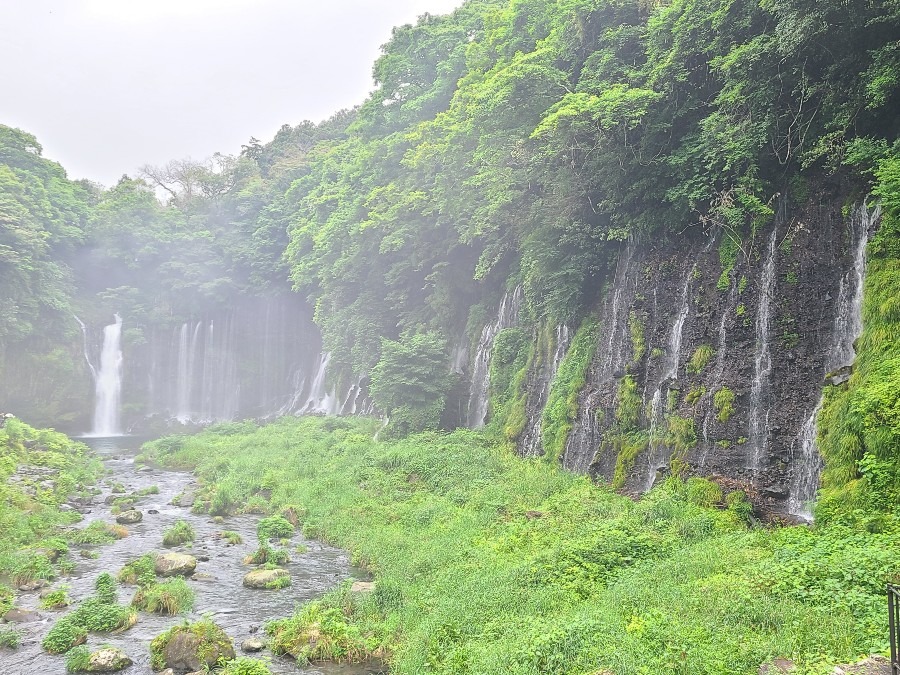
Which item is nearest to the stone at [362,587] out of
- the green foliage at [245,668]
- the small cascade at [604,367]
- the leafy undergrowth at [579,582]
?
the leafy undergrowth at [579,582]

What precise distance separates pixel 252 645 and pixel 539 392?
1262 cm

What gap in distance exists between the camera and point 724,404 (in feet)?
40.5

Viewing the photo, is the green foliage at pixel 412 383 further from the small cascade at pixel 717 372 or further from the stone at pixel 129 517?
the small cascade at pixel 717 372

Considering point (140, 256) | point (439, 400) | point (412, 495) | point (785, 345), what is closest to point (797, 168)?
point (785, 345)

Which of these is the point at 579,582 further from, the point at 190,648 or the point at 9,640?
the point at 9,640

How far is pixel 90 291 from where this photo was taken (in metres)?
43.2

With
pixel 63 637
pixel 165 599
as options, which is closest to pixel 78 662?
pixel 63 637

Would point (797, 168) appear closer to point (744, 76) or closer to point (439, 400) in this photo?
point (744, 76)

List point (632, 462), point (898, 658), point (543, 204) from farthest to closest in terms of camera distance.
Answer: point (543, 204) → point (632, 462) → point (898, 658)

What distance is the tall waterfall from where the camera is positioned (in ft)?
33.9

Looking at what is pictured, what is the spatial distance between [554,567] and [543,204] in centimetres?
1179

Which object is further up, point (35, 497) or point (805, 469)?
point (805, 469)

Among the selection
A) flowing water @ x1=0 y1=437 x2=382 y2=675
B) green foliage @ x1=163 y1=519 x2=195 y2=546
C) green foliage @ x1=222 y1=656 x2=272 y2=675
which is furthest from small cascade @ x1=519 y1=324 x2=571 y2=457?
green foliage @ x1=222 y1=656 x2=272 y2=675

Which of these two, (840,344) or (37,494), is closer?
(840,344)
